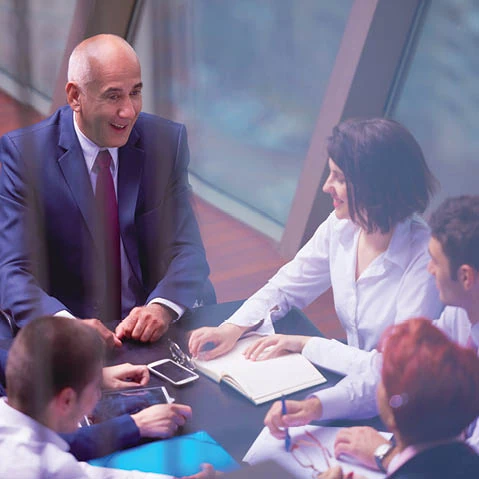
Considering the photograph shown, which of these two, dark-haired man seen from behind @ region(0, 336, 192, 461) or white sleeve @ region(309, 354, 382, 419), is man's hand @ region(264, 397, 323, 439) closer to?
white sleeve @ region(309, 354, 382, 419)

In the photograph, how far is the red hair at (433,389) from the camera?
135 centimetres

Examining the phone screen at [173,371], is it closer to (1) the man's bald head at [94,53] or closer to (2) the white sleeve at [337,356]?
(2) the white sleeve at [337,356]

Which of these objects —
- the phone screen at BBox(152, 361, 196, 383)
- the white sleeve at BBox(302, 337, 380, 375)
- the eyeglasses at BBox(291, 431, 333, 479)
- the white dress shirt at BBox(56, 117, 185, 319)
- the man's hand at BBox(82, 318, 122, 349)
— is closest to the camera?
the eyeglasses at BBox(291, 431, 333, 479)

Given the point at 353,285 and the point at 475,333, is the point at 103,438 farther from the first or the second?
the point at 475,333

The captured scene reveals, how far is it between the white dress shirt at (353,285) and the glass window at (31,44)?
2.41ft

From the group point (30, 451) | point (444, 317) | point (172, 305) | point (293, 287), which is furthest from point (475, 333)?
point (172, 305)

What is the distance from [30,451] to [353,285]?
0.80m

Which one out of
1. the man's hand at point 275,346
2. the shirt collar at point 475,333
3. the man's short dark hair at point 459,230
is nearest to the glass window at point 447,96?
the man's short dark hair at point 459,230

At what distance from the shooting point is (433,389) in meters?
1.35

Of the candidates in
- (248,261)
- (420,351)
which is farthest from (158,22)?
(420,351)

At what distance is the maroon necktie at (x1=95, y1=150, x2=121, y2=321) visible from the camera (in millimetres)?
2174

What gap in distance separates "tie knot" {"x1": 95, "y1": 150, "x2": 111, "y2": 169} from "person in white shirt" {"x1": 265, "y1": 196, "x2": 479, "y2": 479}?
94 centimetres

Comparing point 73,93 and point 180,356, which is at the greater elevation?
point 73,93

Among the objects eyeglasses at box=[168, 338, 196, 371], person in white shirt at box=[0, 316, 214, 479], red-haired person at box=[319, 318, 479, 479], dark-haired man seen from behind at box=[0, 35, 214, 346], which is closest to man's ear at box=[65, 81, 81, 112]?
dark-haired man seen from behind at box=[0, 35, 214, 346]
